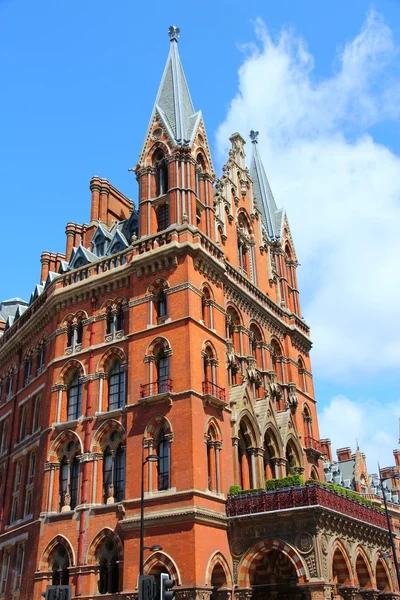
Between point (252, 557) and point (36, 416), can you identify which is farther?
point (36, 416)

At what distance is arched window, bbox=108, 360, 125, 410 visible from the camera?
36.1 meters

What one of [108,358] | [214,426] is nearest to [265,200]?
[108,358]

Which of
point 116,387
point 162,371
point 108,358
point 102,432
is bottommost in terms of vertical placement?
point 102,432

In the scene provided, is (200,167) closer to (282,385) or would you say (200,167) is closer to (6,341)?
(282,385)

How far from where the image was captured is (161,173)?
40.4 meters

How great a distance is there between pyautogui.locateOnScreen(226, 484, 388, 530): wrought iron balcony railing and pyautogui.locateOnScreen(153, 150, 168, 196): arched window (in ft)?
61.1

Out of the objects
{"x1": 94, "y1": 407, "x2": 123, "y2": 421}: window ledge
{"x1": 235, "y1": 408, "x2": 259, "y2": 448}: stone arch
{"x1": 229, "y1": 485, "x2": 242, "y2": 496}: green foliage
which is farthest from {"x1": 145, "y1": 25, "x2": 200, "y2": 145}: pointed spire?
{"x1": 229, "y1": 485, "x2": 242, "y2": 496}: green foliage

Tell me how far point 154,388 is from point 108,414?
11.4 ft

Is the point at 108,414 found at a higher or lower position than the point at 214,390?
lower

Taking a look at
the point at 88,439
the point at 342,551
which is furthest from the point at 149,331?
the point at 342,551

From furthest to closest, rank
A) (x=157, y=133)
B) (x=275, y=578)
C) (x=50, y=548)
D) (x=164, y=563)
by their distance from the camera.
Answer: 1. (x=157, y=133)
2. (x=275, y=578)
3. (x=50, y=548)
4. (x=164, y=563)

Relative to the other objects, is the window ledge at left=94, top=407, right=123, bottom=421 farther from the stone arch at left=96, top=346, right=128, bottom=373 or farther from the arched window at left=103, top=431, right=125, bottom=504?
the stone arch at left=96, top=346, right=128, bottom=373

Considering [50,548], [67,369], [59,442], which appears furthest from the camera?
[67,369]

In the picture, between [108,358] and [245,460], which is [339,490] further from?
[108,358]
